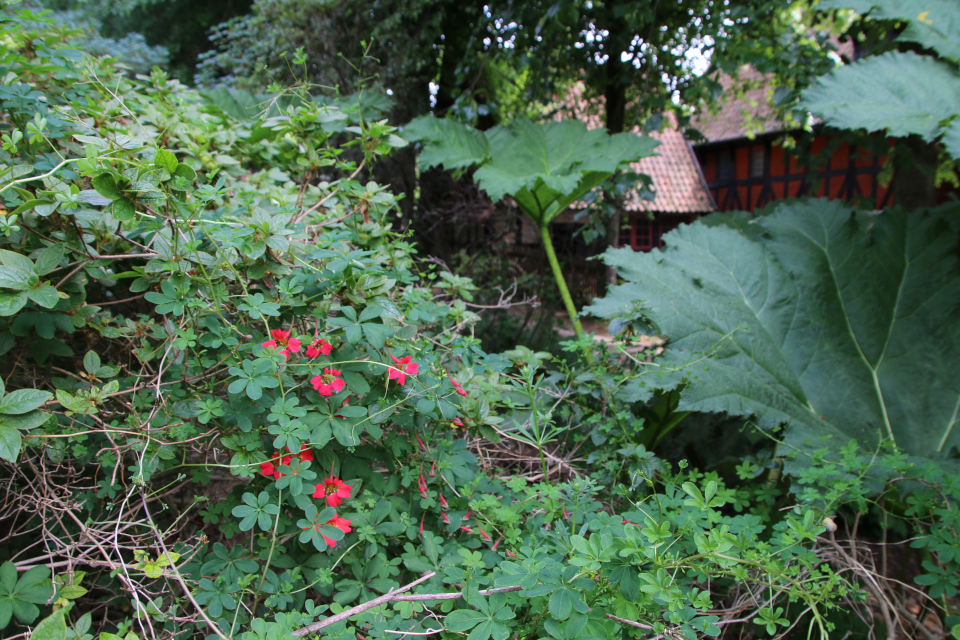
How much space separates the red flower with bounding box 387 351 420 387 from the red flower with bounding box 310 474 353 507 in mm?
218

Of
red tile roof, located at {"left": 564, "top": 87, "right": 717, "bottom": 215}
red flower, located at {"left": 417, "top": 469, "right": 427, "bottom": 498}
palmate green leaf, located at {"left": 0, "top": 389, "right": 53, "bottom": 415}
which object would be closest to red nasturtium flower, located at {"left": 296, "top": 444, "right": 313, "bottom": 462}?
red flower, located at {"left": 417, "top": 469, "right": 427, "bottom": 498}

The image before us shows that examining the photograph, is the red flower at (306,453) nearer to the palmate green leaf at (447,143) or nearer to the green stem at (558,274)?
the green stem at (558,274)

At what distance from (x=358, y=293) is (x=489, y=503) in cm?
50

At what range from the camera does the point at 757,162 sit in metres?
12.6

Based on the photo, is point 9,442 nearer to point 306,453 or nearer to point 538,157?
point 306,453

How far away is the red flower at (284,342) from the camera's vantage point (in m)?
0.98

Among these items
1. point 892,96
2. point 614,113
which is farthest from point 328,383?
point 614,113

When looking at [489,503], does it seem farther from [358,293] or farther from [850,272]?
[850,272]

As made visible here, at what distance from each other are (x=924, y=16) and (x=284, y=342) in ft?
9.20

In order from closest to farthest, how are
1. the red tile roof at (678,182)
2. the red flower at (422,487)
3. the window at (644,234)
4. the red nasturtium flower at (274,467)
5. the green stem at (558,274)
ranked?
1. the red nasturtium flower at (274,467)
2. the red flower at (422,487)
3. the green stem at (558,274)
4. the red tile roof at (678,182)
5. the window at (644,234)

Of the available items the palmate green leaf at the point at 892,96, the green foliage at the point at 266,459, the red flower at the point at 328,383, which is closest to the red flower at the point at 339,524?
the green foliage at the point at 266,459

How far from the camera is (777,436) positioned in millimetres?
1612

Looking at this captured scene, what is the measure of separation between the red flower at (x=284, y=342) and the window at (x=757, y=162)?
13.7 metres

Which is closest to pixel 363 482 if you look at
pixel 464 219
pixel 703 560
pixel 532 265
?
pixel 703 560
